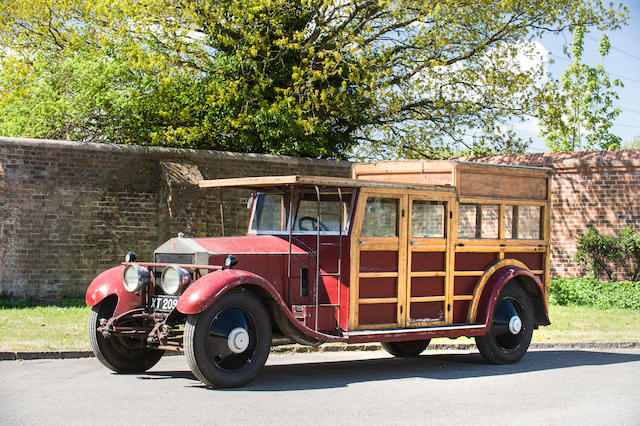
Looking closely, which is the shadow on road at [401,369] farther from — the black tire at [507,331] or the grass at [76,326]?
the grass at [76,326]

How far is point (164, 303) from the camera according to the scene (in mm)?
8484

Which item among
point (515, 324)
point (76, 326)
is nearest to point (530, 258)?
point (515, 324)

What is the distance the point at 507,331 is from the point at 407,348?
4.72ft

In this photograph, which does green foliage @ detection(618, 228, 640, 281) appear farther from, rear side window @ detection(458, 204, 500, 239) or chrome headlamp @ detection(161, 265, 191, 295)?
chrome headlamp @ detection(161, 265, 191, 295)

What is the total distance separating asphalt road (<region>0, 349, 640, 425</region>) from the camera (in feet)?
21.7

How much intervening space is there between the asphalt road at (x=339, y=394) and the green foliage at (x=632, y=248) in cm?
754

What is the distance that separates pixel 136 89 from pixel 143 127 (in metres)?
0.91

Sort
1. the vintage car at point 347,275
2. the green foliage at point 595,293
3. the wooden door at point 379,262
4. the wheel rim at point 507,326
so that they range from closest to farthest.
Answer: the vintage car at point 347,275 < the wooden door at point 379,262 < the wheel rim at point 507,326 < the green foliage at point 595,293

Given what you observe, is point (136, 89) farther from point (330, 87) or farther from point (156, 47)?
point (330, 87)

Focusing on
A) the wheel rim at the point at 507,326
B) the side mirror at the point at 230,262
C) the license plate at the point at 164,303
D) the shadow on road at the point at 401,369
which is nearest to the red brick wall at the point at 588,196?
the shadow on road at the point at 401,369

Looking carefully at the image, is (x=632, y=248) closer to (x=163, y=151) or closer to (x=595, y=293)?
(x=595, y=293)

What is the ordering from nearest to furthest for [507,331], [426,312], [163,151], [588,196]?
[426,312] → [507,331] → [163,151] → [588,196]

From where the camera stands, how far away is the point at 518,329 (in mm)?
10469

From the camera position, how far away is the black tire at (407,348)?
1105cm
